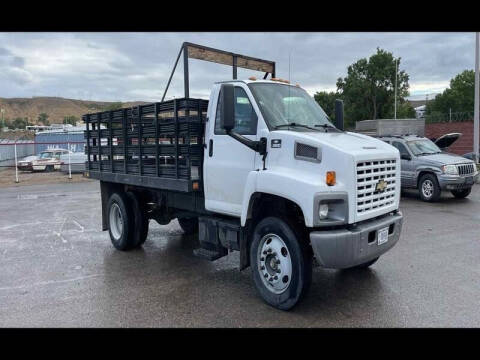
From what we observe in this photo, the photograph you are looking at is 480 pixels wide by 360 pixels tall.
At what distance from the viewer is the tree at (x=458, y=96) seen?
7006 centimetres

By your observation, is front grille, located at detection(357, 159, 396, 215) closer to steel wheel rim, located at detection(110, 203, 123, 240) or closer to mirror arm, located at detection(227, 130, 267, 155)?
mirror arm, located at detection(227, 130, 267, 155)

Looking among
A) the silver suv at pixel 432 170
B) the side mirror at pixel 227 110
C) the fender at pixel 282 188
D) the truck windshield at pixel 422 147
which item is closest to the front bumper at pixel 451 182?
the silver suv at pixel 432 170

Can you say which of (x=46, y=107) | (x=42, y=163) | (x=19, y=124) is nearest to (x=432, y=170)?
(x=42, y=163)

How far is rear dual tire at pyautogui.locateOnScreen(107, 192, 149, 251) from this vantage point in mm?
7430

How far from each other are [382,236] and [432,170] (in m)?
8.62

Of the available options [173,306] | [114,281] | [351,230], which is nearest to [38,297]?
[114,281]

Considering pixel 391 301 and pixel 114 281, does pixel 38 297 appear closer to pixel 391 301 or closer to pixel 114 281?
pixel 114 281

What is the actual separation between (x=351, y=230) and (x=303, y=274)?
0.69 m

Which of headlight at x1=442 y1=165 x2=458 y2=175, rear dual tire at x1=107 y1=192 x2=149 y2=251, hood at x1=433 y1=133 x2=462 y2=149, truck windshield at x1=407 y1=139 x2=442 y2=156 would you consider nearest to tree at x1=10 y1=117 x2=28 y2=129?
hood at x1=433 y1=133 x2=462 y2=149

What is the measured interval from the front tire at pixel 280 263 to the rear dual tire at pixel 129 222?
3.14m

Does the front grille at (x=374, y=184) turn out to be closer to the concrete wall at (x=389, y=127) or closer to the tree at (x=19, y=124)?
the concrete wall at (x=389, y=127)

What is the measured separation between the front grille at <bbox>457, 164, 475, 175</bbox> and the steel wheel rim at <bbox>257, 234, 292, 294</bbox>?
31.3 ft
